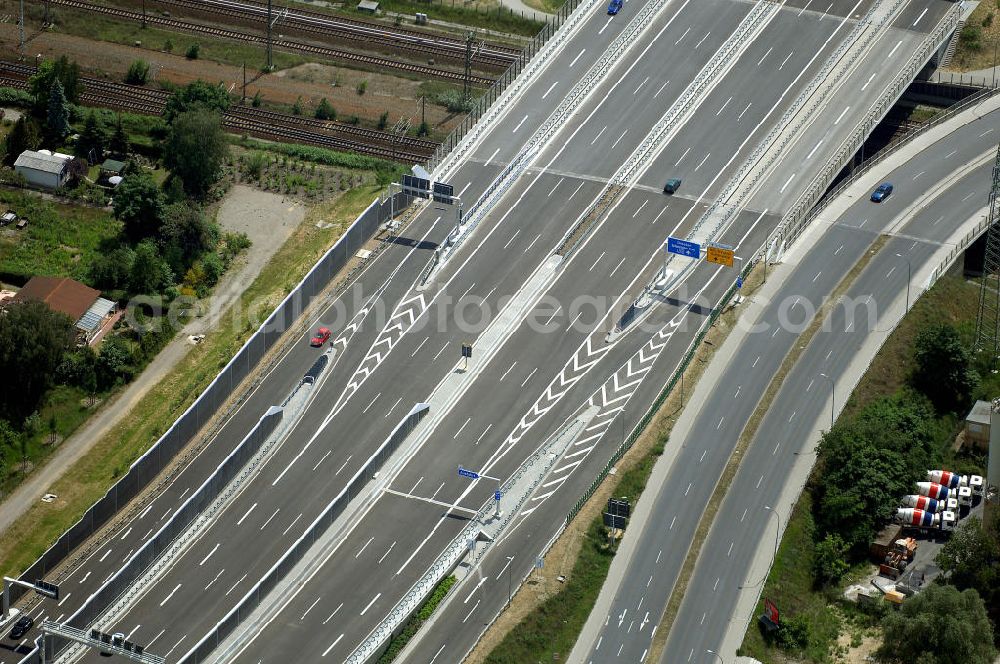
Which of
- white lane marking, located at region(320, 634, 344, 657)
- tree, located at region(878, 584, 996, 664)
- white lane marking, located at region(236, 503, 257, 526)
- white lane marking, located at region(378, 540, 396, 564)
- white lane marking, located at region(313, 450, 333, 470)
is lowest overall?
white lane marking, located at region(320, 634, 344, 657)

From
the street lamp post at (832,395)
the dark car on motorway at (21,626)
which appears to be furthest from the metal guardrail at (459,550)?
the dark car on motorway at (21,626)

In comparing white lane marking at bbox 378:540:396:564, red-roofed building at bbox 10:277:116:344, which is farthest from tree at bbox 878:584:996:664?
red-roofed building at bbox 10:277:116:344

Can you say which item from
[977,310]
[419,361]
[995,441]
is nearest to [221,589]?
[419,361]

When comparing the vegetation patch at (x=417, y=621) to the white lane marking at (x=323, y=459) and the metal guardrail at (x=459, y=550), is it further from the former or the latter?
the white lane marking at (x=323, y=459)

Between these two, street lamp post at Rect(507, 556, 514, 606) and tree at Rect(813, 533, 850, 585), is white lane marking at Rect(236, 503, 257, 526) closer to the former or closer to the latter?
street lamp post at Rect(507, 556, 514, 606)

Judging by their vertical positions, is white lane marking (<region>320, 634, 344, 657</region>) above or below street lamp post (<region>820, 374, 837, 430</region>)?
below
